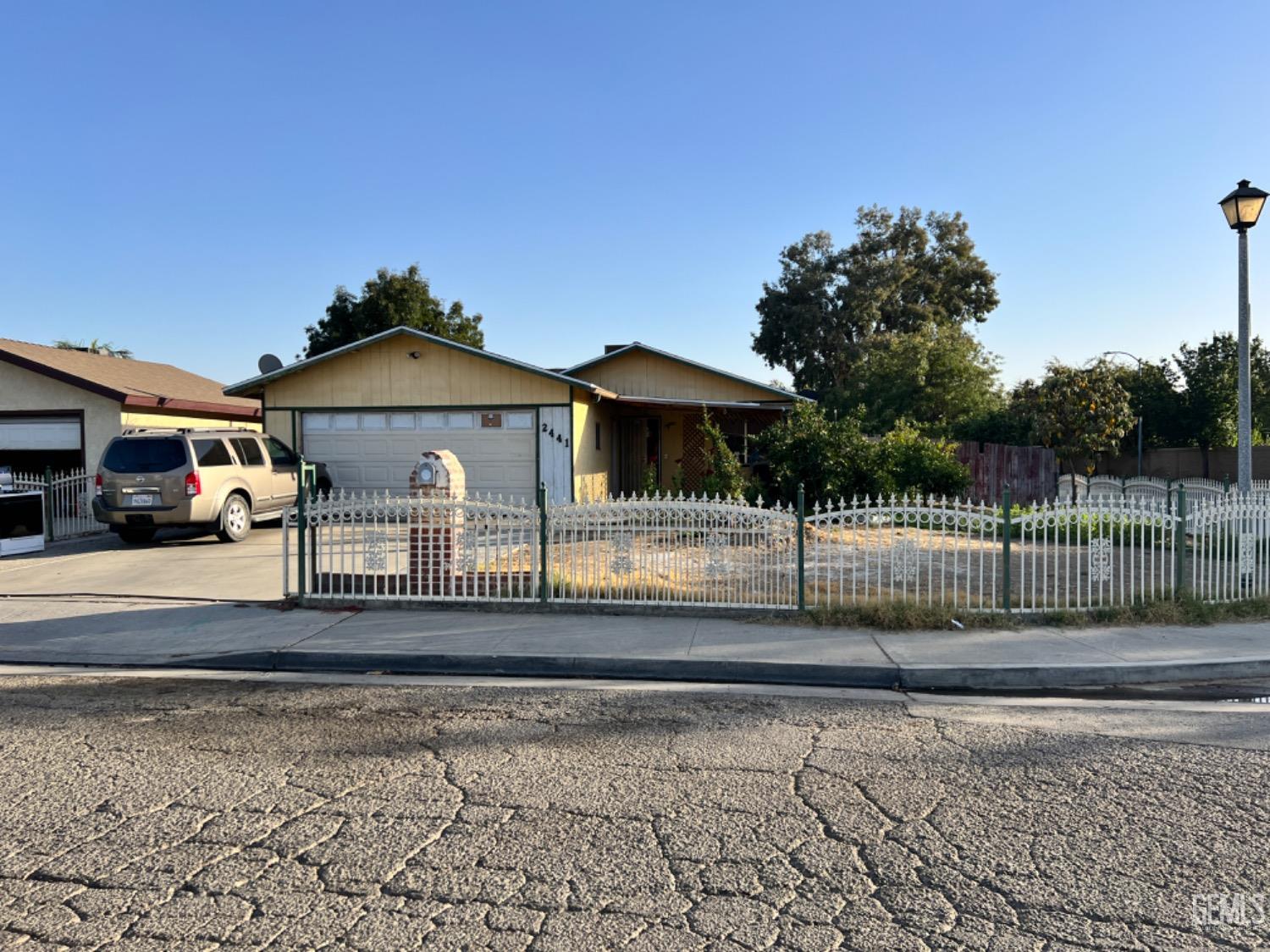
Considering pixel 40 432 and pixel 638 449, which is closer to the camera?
pixel 40 432

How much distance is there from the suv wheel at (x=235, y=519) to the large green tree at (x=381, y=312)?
981 inches

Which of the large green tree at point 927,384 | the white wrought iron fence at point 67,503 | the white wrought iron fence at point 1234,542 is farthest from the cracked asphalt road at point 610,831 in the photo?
the large green tree at point 927,384

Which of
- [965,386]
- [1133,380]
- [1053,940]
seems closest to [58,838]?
[1053,940]

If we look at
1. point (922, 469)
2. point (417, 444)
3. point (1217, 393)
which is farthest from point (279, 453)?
point (1217, 393)

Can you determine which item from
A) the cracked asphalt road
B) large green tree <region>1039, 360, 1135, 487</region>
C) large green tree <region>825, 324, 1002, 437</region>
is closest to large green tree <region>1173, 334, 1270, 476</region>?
large green tree <region>825, 324, 1002, 437</region>

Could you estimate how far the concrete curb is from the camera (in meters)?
7.29

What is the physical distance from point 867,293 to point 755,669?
42872mm

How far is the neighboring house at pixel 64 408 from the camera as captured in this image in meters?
18.2

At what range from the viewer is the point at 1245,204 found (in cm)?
1091

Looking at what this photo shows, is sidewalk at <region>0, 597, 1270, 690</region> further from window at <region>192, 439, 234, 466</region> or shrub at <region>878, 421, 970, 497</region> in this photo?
shrub at <region>878, 421, 970, 497</region>

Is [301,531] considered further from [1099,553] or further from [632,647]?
[1099,553]

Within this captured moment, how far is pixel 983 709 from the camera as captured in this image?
6457 mm

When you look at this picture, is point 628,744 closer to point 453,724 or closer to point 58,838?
point 453,724

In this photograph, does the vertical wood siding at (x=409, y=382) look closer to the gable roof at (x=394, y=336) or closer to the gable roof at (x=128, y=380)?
the gable roof at (x=394, y=336)
